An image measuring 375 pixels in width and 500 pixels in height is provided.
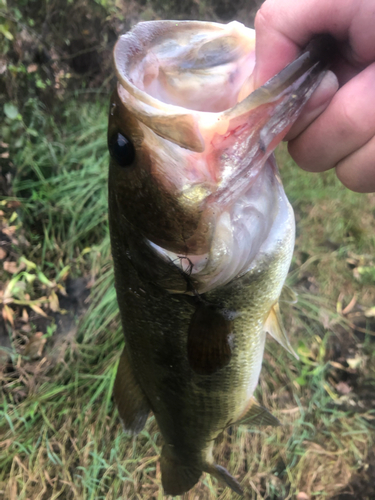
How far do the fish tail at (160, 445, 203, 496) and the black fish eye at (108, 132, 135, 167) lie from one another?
1.35 m

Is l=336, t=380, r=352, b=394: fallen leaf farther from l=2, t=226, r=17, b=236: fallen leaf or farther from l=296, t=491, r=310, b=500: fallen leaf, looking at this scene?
l=2, t=226, r=17, b=236: fallen leaf

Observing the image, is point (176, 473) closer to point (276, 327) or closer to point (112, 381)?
point (112, 381)

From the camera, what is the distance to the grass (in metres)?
2.11

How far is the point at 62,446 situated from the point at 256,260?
6.77 feet

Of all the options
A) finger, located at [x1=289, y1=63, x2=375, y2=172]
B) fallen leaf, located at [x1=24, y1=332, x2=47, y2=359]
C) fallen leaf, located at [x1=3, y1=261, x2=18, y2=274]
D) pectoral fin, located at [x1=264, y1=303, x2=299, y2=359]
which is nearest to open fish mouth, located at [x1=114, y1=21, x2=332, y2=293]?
finger, located at [x1=289, y1=63, x2=375, y2=172]

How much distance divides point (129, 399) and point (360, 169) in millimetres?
1228

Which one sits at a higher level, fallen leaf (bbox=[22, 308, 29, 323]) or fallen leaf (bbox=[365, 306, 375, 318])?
fallen leaf (bbox=[365, 306, 375, 318])

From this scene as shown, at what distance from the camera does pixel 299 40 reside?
693mm

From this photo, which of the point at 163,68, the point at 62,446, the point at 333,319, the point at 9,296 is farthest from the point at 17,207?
the point at 333,319

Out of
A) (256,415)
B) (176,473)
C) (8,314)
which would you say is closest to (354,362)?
(256,415)

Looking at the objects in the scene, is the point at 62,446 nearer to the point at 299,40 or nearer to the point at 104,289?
the point at 104,289

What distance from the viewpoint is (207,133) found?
0.68 meters

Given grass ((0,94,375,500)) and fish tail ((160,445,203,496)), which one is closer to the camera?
fish tail ((160,445,203,496))

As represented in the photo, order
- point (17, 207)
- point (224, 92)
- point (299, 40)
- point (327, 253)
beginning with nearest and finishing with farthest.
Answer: point (299, 40) → point (224, 92) → point (17, 207) → point (327, 253)
